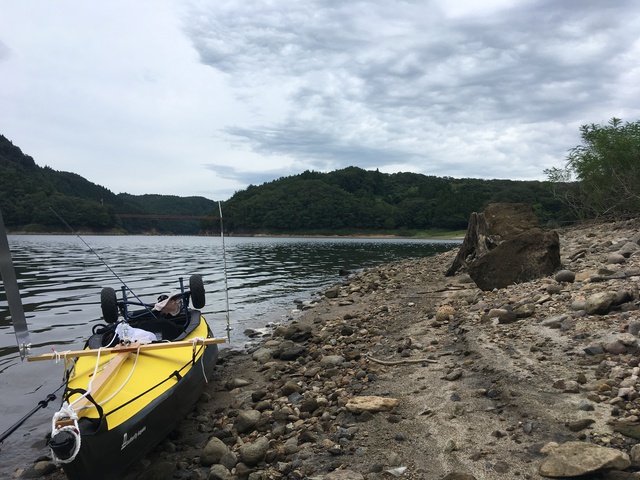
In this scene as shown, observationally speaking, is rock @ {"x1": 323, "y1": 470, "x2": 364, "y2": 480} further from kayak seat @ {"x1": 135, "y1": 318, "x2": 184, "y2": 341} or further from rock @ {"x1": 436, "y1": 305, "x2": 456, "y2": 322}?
rock @ {"x1": 436, "y1": 305, "x2": 456, "y2": 322}

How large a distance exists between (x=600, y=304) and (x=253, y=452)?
6.17m

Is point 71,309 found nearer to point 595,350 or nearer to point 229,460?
point 229,460

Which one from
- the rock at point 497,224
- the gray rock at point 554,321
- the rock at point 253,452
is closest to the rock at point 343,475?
the rock at point 253,452

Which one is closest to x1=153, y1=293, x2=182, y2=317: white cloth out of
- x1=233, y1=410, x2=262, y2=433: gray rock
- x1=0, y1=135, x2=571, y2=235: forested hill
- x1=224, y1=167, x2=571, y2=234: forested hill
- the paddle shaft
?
the paddle shaft

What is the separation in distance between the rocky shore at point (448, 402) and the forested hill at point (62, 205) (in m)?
13.8

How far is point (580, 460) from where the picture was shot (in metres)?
3.65

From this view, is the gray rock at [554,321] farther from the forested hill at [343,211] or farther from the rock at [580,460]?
the forested hill at [343,211]

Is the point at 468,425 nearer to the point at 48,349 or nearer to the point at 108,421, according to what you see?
the point at 108,421

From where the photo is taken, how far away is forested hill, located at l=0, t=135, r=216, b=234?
2362 inches

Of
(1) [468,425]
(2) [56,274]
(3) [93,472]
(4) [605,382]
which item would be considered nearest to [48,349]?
(3) [93,472]

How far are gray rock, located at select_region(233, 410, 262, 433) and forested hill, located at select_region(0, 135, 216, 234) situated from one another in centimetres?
1432

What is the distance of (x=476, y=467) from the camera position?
13.5ft

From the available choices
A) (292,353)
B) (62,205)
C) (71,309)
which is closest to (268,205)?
(62,205)

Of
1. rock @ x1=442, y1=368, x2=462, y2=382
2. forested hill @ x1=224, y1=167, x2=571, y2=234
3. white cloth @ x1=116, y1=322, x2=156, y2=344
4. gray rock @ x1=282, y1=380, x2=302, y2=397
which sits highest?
forested hill @ x1=224, y1=167, x2=571, y2=234
